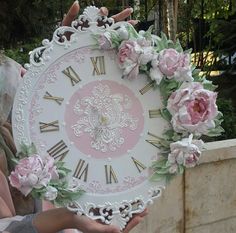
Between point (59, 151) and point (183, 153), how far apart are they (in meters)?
0.33

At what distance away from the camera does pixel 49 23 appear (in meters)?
3.89

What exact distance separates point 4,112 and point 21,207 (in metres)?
0.28

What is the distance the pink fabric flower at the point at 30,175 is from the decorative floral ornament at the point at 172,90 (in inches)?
12.1

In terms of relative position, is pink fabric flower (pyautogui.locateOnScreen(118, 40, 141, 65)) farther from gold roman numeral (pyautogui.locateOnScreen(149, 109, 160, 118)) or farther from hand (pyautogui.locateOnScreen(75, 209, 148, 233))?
hand (pyautogui.locateOnScreen(75, 209, 148, 233))

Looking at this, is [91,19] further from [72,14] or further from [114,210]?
[114,210]

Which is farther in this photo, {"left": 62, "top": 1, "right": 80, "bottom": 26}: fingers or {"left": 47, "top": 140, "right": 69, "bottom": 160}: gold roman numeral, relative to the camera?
{"left": 62, "top": 1, "right": 80, "bottom": 26}: fingers

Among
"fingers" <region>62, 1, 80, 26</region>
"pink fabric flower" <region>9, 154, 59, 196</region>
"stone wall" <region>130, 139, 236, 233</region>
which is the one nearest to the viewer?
"pink fabric flower" <region>9, 154, 59, 196</region>

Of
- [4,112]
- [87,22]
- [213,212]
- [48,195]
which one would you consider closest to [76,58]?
[87,22]

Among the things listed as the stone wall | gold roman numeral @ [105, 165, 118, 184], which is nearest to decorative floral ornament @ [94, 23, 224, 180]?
gold roman numeral @ [105, 165, 118, 184]

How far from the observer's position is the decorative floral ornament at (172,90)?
60.1 inches

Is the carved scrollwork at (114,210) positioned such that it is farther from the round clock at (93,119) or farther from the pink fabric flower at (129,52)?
the pink fabric flower at (129,52)

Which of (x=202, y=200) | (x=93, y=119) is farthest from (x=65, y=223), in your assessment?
(x=202, y=200)

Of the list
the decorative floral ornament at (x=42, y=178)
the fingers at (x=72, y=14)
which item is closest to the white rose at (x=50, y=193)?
the decorative floral ornament at (x=42, y=178)

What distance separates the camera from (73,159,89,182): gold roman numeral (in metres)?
1.53
